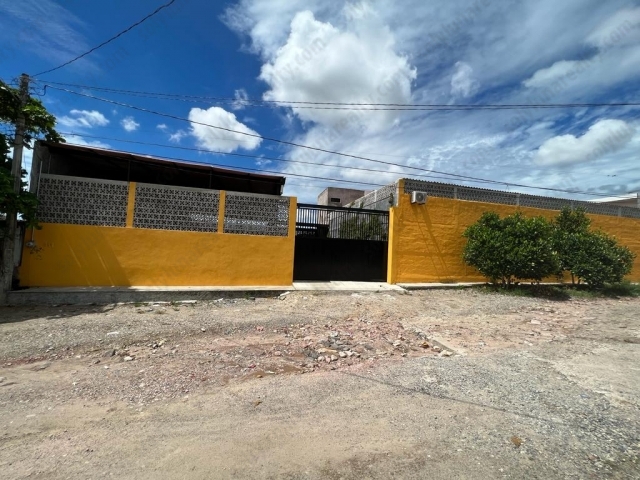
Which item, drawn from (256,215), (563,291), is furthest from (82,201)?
(563,291)

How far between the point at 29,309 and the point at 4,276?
33.2 inches

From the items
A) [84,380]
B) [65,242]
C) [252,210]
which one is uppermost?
[252,210]

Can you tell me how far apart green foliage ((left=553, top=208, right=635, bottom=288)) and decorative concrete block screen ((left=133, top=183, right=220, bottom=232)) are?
9928 millimetres

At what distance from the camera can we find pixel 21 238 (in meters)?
6.86

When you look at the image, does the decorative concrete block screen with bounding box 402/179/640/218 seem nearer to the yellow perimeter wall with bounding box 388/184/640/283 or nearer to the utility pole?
the yellow perimeter wall with bounding box 388/184/640/283

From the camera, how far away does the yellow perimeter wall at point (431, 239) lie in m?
9.69

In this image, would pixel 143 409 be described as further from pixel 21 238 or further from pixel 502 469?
pixel 21 238

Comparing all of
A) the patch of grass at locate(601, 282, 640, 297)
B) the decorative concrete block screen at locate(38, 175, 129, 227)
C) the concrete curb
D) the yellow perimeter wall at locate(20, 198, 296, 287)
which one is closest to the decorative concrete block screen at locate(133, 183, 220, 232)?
the yellow perimeter wall at locate(20, 198, 296, 287)

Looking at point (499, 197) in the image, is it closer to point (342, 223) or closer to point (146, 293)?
point (342, 223)

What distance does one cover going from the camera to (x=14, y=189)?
6230mm

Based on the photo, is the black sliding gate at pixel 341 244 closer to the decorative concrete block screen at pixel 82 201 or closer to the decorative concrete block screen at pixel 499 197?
the decorative concrete block screen at pixel 499 197

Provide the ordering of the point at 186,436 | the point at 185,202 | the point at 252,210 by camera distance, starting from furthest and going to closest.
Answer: the point at 252,210 → the point at 185,202 → the point at 186,436

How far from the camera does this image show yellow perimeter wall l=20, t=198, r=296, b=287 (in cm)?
703

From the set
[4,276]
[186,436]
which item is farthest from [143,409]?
[4,276]
